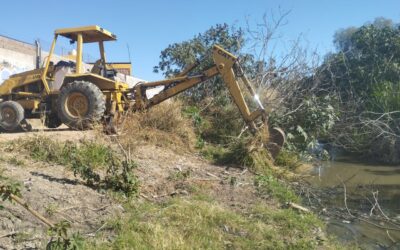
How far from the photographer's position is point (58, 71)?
39.7ft

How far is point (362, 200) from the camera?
367 inches

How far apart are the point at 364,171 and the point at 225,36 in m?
7.67

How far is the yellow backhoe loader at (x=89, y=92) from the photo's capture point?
35.2 feet

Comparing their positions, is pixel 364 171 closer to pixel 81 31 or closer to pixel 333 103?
pixel 333 103

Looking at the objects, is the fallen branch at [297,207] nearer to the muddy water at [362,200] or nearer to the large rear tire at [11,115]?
the muddy water at [362,200]

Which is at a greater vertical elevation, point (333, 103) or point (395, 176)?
point (333, 103)

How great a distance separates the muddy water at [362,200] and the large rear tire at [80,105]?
5295 millimetres

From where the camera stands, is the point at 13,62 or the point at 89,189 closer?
the point at 89,189

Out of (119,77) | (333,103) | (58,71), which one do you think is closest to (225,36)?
(333,103)

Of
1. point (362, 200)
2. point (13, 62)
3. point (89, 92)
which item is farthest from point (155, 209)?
point (13, 62)

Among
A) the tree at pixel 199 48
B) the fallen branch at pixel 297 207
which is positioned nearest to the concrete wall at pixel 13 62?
the tree at pixel 199 48

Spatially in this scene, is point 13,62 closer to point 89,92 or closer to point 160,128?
point 89,92

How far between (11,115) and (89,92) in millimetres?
2468

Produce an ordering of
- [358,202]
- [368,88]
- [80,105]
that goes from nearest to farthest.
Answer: [358,202], [80,105], [368,88]
